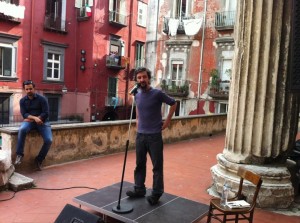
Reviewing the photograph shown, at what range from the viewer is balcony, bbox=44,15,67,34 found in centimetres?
2102

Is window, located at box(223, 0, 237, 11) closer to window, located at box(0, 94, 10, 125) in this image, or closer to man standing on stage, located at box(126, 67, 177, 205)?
window, located at box(0, 94, 10, 125)

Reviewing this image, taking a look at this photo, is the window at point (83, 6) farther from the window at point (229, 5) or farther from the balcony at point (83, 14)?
the window at point (229, 5)

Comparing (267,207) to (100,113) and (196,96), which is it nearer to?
(196,96)

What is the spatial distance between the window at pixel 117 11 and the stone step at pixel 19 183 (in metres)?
20.0

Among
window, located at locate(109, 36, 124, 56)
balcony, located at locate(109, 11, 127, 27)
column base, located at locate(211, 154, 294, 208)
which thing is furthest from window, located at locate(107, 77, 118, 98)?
column base, located at locate(211, 154, 294, 208)

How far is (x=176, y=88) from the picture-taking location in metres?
21.1

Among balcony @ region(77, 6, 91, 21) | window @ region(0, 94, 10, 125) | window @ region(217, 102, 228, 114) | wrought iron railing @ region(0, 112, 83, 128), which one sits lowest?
wrought iron railing @ region(0, 112, 83, 128)

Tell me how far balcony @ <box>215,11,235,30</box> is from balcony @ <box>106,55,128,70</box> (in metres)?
8.19

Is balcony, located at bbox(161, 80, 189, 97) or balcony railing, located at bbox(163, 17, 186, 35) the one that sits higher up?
balcony railing, located at bbox(163, 17, 186, 35)

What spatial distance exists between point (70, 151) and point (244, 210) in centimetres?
429

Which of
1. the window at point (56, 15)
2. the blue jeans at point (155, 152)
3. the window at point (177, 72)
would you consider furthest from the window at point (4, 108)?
the blue jeans at point (155, 152)

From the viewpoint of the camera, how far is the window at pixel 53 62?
69.9 ft

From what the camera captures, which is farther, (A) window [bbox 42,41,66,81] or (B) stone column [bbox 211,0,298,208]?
(A) window [bbox 42,41,66,81]

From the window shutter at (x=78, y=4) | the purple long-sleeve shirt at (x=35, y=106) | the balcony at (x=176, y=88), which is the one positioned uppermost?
the window shutter at (x=78, y=4)
